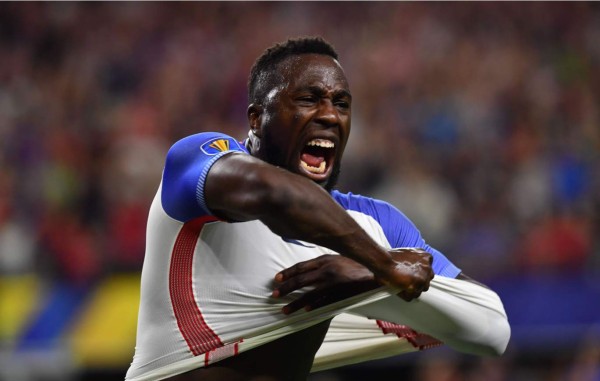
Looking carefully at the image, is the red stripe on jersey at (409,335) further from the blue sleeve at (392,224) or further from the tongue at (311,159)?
the tongue at (311,159)

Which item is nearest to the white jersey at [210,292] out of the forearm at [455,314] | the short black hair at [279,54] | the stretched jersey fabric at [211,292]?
the stretched jersey fabric at [211,292]

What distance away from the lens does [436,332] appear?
10.4 ft

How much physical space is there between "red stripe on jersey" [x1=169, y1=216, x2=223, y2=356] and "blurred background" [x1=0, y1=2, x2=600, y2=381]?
4191 millimetres

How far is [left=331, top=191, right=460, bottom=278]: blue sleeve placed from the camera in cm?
351

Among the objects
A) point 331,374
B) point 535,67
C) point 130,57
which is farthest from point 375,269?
point 130,57

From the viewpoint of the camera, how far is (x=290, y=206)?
245 centimetres

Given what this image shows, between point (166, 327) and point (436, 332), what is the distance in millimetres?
844

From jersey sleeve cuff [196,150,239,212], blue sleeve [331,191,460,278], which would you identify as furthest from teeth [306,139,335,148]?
jersey sleeve cuff [196,150,239,212]

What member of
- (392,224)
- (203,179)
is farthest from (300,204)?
(392,224)

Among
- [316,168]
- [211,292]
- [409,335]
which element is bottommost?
[409,335]

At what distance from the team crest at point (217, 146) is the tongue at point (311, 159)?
0.39 metres

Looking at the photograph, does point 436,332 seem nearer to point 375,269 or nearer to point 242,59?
point 375,269

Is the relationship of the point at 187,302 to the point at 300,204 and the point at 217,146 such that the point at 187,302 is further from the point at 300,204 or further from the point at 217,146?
the point at 300,204

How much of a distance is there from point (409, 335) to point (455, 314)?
0.36 meters
